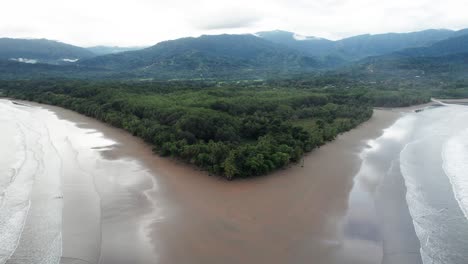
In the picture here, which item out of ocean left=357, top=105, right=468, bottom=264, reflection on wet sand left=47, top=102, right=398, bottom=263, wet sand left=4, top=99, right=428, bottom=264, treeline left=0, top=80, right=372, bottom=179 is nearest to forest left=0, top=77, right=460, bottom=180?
treeline left=0, top=80, right=372, bottom=179

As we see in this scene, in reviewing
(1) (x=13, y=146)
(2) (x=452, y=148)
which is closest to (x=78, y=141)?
(1) (x=13, y=146)

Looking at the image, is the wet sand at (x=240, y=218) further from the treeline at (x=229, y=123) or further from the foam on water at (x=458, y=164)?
the foam on water at (x=458, y=164)

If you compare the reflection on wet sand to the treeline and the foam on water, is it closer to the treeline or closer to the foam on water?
the treeline

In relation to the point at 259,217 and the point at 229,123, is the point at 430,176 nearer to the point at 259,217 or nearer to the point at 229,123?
the point at 259,217

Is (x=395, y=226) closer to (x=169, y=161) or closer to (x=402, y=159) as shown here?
(x=402, y=159)

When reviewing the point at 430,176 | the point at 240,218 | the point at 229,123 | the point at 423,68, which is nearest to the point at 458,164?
the point at 430,176

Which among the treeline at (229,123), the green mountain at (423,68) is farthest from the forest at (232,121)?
the green mountain at (423,68)
